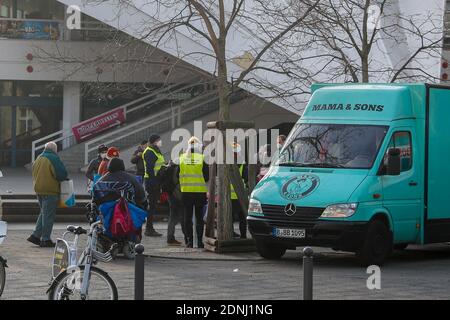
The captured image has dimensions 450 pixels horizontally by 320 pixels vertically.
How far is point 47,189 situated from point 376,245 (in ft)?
18.2

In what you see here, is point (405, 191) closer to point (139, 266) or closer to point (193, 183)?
point (193, 183)

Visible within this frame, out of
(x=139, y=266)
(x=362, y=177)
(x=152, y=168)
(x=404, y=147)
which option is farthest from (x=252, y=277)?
(x=152, y=168)

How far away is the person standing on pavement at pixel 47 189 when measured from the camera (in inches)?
661

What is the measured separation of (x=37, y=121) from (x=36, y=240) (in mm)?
22851

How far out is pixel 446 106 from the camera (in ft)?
53.7

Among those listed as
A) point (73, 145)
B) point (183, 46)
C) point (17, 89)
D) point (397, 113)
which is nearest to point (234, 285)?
point (397, 113)

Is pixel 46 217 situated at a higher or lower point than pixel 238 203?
lower

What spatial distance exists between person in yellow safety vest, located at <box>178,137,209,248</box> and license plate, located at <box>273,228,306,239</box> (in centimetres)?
244

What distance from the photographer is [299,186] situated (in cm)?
1462

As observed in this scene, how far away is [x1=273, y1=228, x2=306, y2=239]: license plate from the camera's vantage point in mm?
14414

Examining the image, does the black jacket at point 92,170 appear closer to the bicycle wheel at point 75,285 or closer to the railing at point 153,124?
the bicycle wheel at point 75,285

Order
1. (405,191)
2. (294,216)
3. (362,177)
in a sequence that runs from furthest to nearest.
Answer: (405,191) < (362,177) < (294,216)

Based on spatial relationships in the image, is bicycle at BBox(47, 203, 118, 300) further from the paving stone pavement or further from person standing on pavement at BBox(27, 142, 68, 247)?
person standing on pavement at BBox(27, 142, 68, 247)

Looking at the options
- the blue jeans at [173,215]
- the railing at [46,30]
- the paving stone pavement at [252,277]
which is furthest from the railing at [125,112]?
the paving stone pavement at [252,277]
